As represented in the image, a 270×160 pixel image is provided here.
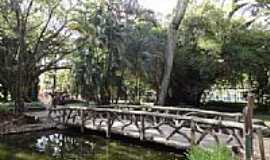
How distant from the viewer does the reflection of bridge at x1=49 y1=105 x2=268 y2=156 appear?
29.8 feet

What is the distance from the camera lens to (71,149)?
11.7m

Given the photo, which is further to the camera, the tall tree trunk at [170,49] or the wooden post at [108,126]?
the tall tree trunk at [170,49]

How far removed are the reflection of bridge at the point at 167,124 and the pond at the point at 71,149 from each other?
398 millimetres

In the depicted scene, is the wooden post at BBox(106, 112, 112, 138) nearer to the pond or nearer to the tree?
the pond

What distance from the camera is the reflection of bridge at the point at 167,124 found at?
29.8 feet

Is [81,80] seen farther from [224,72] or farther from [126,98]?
[224,72]

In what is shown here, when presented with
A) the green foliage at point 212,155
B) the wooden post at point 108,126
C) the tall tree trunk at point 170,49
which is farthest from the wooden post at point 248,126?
the tall tree trunk at point 170,49

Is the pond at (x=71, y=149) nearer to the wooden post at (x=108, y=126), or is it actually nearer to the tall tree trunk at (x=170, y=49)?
the wooden post at (x=108, y=126)

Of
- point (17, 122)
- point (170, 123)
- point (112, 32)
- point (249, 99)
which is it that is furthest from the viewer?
point (112, 32)

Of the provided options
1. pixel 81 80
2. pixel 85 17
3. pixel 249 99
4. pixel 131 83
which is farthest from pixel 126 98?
pixel 249 99

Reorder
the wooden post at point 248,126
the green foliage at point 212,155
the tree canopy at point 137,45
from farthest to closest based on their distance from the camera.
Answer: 1. the tree canopy at point 137,45
2. the wooden post at point 248,126
3. the green foliage at point 212,155

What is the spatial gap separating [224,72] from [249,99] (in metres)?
17.0

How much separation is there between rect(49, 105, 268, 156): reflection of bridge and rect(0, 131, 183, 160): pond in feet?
1.31

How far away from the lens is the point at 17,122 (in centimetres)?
1602
